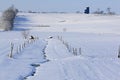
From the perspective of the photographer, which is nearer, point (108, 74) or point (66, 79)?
point (66, 79)

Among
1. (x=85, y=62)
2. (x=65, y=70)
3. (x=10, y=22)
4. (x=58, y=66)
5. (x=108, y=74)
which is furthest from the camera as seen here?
(x=10, y=22)

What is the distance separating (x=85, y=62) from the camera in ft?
94.2

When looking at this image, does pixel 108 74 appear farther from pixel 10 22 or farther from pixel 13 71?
pixel 10 22

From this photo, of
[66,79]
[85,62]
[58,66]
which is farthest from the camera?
[85,62]

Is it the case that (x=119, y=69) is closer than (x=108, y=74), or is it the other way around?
(x=108, y=74)

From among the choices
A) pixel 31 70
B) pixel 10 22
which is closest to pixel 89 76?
pixel 31 70

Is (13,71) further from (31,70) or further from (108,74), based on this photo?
(108,74)

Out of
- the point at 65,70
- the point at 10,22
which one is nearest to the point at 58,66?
the point at 65,70

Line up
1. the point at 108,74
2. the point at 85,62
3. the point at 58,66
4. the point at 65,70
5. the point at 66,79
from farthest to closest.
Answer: the point at 85,62, the point at 58,66, the point at 65,70, the point at 108,74, the point at 66,79

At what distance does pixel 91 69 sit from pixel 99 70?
0.70 meters

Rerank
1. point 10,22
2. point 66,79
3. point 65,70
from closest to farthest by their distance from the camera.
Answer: point 66,79 < point 65,70 < point 10,22

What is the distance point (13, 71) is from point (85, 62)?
7.03m

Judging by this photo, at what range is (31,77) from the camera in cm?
2091

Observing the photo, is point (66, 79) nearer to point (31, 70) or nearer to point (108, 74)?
point (108, 74)
